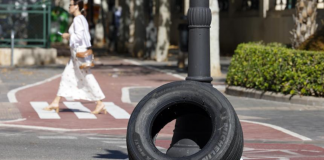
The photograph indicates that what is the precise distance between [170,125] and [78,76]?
2319 millimetres

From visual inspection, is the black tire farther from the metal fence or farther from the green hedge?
the metal fence

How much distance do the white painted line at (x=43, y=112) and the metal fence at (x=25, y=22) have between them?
49.2ft

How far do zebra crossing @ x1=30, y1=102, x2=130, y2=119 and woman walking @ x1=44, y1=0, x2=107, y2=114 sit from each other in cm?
18

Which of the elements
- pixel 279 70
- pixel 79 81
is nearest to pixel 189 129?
pixel 79 81

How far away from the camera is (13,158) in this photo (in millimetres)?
9680

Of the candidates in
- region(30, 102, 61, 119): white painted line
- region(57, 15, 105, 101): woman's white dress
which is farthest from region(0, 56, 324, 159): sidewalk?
region(57, 15, 105, 101): woman's white dress

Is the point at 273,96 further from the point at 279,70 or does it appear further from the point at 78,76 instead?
the point at 78,76

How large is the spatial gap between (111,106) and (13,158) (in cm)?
665

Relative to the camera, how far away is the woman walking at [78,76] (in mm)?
14516

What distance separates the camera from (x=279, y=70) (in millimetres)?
17328

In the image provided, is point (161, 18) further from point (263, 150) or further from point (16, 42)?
point (263, 150)

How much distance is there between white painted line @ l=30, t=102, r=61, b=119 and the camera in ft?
47.1

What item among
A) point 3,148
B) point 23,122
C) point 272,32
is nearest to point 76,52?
point 23,122

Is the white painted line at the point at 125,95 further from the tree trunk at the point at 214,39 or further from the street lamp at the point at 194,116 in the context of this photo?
the street lamp at the point at 194,116
